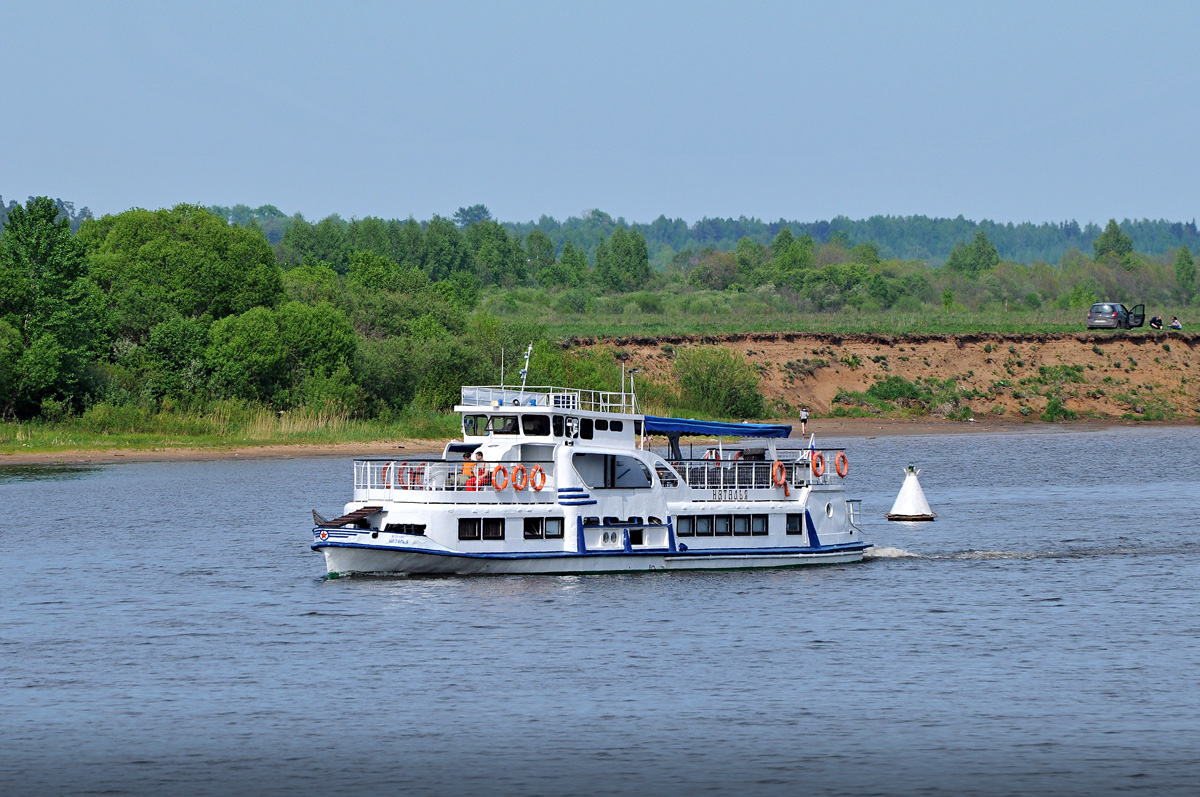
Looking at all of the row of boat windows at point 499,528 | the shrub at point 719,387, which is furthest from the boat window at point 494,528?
the shrub at point 719,387

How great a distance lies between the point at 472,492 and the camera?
1563 inches

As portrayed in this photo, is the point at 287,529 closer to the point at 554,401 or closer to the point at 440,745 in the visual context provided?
the point at 554,401

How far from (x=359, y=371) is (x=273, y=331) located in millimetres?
7338

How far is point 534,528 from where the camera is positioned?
4075 centimetres

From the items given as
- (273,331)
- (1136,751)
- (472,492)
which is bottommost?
(1136,751)

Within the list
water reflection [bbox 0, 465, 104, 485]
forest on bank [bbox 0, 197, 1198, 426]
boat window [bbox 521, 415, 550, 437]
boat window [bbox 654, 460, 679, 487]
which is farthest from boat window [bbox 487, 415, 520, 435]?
forest on bank [bbox 0, 197, 1198, 426]

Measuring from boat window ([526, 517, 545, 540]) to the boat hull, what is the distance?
61cm

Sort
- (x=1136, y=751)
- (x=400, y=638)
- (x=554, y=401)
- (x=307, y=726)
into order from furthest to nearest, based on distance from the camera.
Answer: (x=554, y=401), (x=400, y=638), (x=307, y=726), (x=1136, y=751)

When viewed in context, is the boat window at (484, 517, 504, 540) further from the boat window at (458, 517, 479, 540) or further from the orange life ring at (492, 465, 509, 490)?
the orange life ring at (492, 465, 509, 490)

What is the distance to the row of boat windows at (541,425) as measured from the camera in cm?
4141

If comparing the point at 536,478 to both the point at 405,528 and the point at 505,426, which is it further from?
the point at 405,528

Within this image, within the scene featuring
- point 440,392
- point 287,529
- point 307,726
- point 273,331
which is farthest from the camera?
point 440,392

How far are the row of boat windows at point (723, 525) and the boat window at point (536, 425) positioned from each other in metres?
4.59

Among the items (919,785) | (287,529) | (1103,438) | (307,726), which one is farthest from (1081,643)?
(1103,438)
